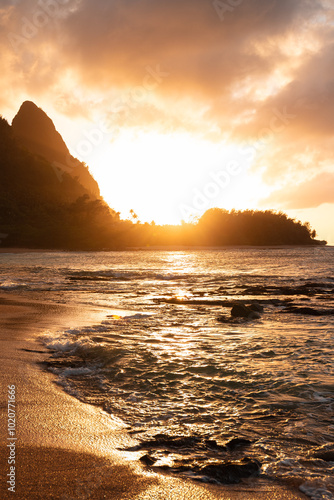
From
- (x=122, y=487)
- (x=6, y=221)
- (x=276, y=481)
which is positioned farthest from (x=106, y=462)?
(x=6, y=221)

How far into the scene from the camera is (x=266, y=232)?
178750 millimetres

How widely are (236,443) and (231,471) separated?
26.3 inches

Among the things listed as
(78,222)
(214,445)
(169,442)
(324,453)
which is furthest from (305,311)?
(78,222)

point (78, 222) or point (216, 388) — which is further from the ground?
point (78, 222)

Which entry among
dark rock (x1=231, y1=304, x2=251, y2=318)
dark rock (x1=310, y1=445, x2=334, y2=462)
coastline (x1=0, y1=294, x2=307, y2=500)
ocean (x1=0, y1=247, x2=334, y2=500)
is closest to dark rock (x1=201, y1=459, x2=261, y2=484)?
ocean (x1=0, y1=247, x2=334, y2=500)

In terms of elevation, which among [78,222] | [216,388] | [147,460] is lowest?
[216,388]

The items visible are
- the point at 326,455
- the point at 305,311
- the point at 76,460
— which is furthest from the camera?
Result: the point at 305,311

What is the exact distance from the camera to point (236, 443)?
4.23 metres

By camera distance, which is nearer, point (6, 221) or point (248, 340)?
point (248, 340)

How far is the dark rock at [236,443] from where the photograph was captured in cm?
415

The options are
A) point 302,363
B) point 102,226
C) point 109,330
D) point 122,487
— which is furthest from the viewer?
point 102,226

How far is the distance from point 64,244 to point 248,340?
113 meters

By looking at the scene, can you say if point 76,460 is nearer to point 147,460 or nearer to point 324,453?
point 147,460

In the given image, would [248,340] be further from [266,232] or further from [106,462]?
[266,232]
